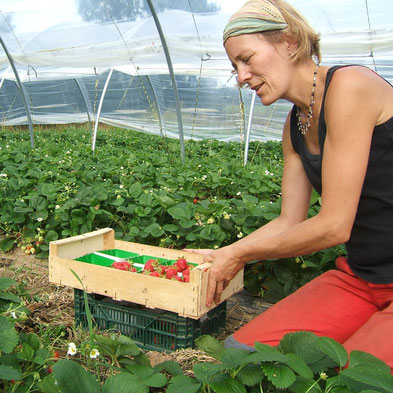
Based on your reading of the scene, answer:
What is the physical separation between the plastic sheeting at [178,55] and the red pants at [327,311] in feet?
10.8

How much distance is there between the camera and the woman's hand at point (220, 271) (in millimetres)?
1831

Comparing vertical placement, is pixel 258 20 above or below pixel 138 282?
above

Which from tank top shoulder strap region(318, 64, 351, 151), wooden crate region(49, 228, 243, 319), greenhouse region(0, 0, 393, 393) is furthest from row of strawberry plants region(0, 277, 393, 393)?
tank top shoulder strap region(318, 64, 351, 151)

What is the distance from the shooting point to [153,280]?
1.97 m

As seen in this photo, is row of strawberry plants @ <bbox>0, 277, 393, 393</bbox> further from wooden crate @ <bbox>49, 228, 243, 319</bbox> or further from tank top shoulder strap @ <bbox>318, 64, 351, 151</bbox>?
tank top shoulder strap @ <bbox>318, 64, 351, 151</bbox>

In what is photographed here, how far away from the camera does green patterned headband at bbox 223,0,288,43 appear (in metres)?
1.65

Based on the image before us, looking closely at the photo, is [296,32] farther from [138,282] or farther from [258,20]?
[138,282]

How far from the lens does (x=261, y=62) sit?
66.7 inches

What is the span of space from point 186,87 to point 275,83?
32.4 ft

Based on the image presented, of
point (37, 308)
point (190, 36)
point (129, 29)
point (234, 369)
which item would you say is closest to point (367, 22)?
point (190, 36)

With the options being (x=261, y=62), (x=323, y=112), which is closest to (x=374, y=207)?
(x=323, y=112)

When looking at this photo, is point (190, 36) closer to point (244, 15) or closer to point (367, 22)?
point (367, 22)

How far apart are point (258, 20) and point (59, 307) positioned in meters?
1.64

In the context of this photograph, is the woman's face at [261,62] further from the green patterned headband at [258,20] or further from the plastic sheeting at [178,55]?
the plastic sheeting at [178,55]
